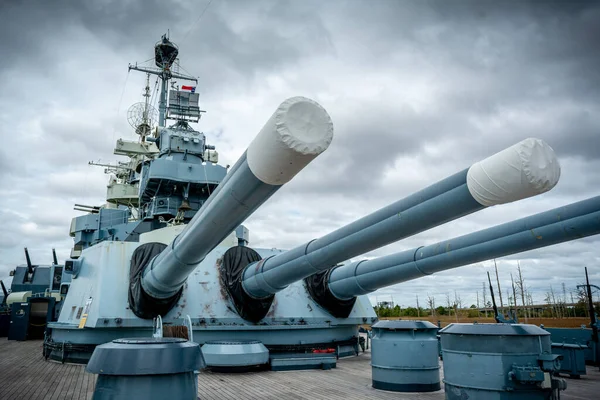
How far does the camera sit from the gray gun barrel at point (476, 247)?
390 centimetres

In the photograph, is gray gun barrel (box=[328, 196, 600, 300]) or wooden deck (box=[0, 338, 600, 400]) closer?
gray gun barrel (box=[328, 196, 600, 300])

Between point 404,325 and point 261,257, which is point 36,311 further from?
point 404,325

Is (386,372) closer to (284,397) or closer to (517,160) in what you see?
(284,397)

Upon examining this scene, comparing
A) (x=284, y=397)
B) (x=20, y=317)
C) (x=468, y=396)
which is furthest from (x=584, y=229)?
(x=20, y=317)

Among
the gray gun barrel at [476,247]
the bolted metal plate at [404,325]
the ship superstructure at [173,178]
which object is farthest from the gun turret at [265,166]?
the ship superstructure at [173,178]

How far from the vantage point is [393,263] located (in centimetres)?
701

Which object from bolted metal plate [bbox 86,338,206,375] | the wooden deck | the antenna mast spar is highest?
the antenna mast spar

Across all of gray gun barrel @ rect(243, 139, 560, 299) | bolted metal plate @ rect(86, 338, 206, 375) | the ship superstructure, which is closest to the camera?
gray gun barrel @ rect(243, 139, 560, 299)

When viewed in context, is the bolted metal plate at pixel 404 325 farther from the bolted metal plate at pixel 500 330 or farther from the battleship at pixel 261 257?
the bolted metal plate at pixel 500 330

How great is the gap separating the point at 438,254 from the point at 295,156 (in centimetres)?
424

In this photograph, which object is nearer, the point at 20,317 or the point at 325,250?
the point at 325,250

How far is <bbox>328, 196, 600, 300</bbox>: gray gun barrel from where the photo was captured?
12.8 feet

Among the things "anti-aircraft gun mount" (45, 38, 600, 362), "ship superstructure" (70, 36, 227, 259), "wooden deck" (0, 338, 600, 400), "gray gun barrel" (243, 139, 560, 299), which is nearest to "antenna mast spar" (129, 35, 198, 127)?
"ship superstructure" (70, 36, 227, 259)

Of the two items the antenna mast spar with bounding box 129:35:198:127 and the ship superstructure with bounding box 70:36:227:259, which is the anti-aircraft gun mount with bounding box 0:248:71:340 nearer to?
the ship superstructure with bounding box 70:36:227:259
